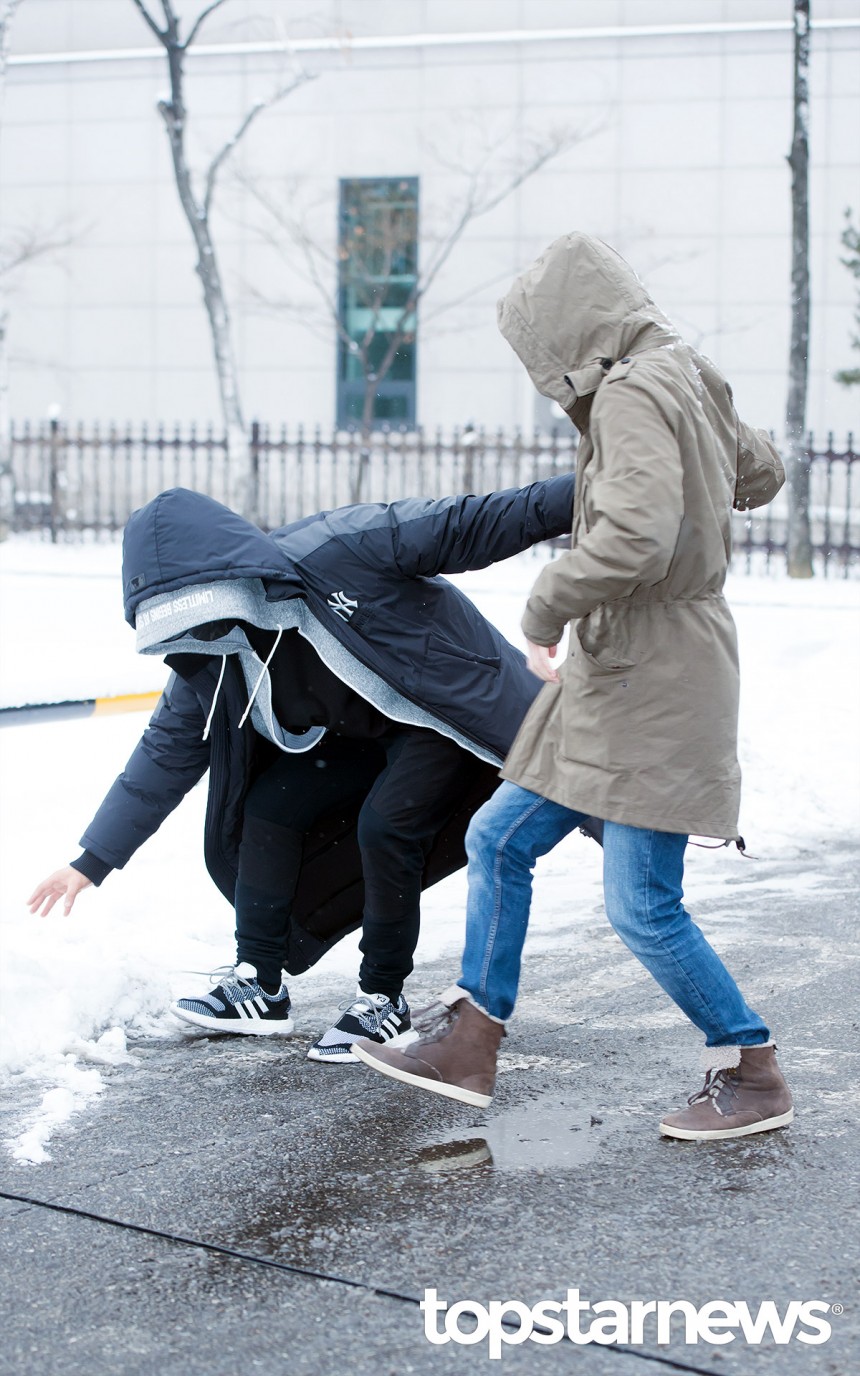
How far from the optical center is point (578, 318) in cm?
301

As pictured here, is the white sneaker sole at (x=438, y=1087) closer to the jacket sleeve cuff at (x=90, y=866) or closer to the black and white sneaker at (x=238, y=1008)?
the black and white sneaker at (x=238, y=1008)

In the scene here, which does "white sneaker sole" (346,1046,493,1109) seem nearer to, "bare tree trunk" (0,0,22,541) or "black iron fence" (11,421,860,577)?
"black iron fence" (11,421,860,577)

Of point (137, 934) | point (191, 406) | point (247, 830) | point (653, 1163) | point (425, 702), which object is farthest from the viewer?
point (191, 406)

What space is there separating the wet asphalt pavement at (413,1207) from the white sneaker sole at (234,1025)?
0.11ft

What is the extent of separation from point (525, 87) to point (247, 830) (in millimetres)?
22015

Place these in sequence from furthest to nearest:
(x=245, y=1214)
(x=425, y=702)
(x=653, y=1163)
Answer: (x=425, y=702)
(x=653, y=1163)
(x=245, y=1214)

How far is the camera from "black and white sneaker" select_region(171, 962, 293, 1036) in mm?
3967

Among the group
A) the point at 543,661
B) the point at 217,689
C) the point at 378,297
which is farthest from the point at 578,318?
the point at 378,297

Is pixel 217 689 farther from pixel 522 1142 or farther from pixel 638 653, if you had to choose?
pixel 522 1142

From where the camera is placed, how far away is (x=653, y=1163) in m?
3.09

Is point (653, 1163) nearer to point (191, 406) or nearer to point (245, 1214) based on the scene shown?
point (245, 1214)

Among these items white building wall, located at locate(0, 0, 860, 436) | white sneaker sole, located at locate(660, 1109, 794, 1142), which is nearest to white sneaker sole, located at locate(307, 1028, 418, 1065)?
white sneaker sole, located at locate(660, 1109, 794, 1142)

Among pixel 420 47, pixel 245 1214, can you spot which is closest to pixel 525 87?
pixel 420 47

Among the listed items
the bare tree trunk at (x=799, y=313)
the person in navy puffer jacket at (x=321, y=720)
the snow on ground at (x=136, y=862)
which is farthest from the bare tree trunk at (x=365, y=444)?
the person in navy puffer jacket at (x=321, y=720)
